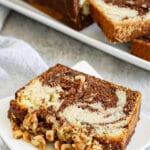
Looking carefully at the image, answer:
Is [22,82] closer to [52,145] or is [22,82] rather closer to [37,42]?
[37,42]

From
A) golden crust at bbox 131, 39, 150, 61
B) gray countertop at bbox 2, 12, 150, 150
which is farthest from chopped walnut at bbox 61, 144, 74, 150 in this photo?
golden crust at bbox 131, 39, 150, 61

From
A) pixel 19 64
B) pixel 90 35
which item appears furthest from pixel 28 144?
pixel 90 35

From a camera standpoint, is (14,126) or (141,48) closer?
(14,126)

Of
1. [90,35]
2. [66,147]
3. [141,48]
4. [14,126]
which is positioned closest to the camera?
[66,147]

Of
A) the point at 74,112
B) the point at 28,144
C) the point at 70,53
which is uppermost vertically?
the point at 74,112

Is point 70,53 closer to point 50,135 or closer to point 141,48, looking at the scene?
point 141,48

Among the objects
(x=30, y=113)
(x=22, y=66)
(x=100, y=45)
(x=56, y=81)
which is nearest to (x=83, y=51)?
(x=100, y=45)
